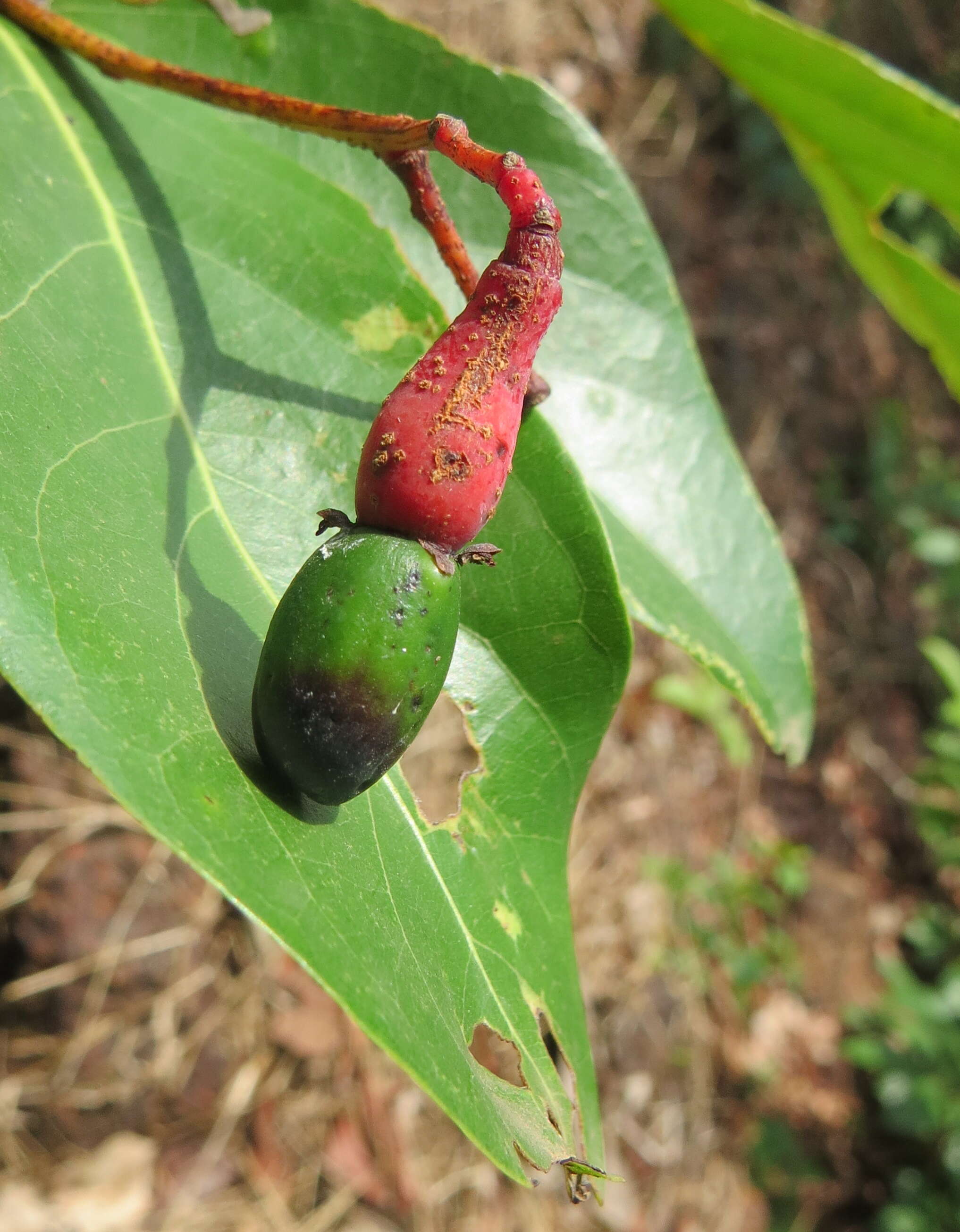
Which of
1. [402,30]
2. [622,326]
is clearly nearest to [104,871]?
[622,326]

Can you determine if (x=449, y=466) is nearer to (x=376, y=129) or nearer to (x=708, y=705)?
(x=376, y=129)

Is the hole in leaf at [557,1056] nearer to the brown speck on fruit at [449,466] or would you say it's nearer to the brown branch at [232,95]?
the brown speck on fruit at [449,466]

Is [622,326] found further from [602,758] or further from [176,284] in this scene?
[602,758]

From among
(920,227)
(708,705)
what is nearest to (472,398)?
(708,705)

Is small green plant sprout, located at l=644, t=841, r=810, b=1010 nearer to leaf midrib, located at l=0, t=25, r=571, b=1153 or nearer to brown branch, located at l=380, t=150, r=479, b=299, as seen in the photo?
leaf midrib, located at l=0, t=25, r=571, b=1153

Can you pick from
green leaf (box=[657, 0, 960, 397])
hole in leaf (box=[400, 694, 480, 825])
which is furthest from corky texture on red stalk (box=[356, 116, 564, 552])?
hole in leaf (box=[400, 694, 480, 825])
